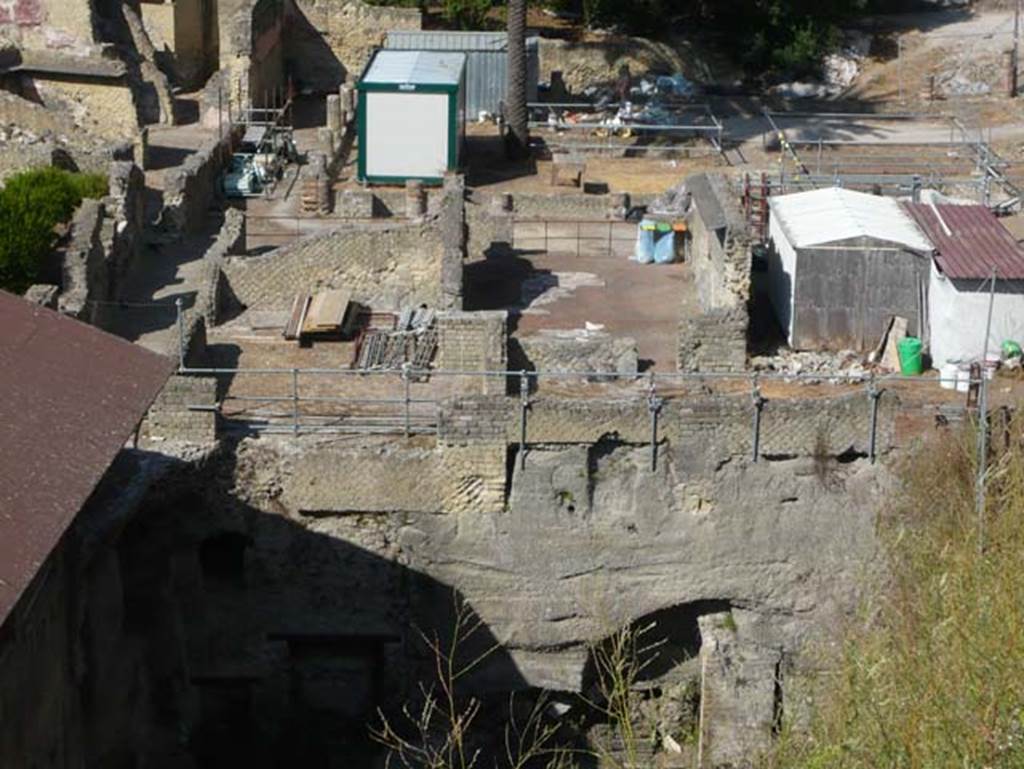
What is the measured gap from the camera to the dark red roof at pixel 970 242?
24.8 metres

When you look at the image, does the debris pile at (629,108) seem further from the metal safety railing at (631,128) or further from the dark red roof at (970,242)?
the dark red roof at (970,242)

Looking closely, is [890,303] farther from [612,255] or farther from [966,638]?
[966,638]

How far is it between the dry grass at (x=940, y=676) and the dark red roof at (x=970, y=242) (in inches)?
280

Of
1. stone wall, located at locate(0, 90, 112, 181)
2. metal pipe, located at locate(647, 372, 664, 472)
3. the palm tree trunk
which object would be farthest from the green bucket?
the palm tree trunk

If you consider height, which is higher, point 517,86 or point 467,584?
point 517,86

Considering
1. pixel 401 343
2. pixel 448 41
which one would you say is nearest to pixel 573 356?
pixel 401 343

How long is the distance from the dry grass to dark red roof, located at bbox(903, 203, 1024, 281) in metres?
7.12

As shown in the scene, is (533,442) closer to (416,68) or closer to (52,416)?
(52,416)

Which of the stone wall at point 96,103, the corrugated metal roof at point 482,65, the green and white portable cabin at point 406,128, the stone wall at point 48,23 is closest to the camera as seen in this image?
the green and white portable cabin at point 406,128

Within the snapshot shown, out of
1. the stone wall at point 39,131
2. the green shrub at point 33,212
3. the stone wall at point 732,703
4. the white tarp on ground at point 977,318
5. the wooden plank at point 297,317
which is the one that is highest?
the stone wall at point 39,131

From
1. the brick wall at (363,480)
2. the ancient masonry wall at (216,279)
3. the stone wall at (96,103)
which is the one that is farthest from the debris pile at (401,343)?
the stone wall at (96,103)

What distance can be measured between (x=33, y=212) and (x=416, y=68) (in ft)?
37.2

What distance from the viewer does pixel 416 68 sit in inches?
1490

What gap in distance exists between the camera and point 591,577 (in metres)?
21.6
